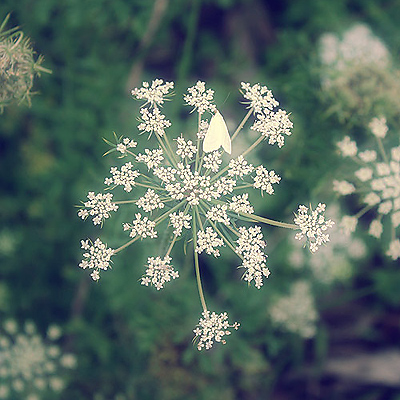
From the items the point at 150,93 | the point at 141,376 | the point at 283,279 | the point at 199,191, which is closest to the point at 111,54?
the point at 150,93

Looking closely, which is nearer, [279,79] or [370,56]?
[370,56]

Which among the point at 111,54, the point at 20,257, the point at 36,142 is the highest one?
the point at 111,54

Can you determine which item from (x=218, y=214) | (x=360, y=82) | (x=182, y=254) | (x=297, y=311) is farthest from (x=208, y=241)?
(x=297, y=311)

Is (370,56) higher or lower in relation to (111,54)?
lower

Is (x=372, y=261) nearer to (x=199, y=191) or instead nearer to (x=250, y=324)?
(x=250, y=324)

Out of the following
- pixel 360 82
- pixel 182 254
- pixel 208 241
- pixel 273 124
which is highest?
pixel 360 82

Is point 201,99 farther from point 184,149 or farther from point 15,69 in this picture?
point 15,69

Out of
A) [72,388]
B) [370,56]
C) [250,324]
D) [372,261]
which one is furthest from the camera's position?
[372,261]
